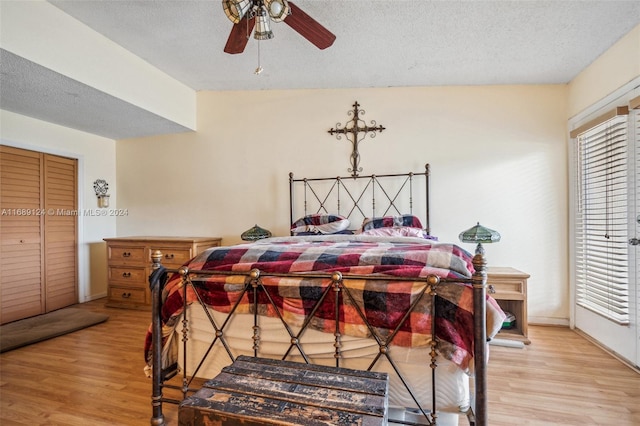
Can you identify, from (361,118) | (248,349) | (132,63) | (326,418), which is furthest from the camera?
(361,118)

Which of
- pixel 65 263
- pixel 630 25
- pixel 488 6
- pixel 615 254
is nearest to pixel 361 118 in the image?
pixel 488 6

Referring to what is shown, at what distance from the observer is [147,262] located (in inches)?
138

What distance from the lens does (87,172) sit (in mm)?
3930

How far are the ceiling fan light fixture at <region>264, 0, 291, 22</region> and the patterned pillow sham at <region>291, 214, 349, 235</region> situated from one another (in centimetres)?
183

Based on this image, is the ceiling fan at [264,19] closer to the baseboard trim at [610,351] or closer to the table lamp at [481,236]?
the table lamp at [481,236]

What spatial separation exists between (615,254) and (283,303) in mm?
2570

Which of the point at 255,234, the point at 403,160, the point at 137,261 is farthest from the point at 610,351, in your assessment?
the point at 137,261

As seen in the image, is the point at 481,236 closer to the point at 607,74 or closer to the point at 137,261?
the point at 607,74

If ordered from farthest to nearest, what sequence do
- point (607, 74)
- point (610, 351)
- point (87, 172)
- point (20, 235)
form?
point (87, 172) → point (20, 235) → point (607, 74) → point (610, 351)

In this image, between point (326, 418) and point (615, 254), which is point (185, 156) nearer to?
point (326, 418)

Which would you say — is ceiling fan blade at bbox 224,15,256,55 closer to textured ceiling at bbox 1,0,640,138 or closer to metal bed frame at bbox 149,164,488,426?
textured ceiling at bbox 1,0,640,138

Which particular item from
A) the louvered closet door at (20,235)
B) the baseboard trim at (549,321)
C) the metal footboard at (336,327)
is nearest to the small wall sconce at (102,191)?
the louvered closet door at (20,235)

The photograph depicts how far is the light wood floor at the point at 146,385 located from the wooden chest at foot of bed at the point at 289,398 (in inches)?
32.5

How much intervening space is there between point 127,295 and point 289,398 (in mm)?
3379
